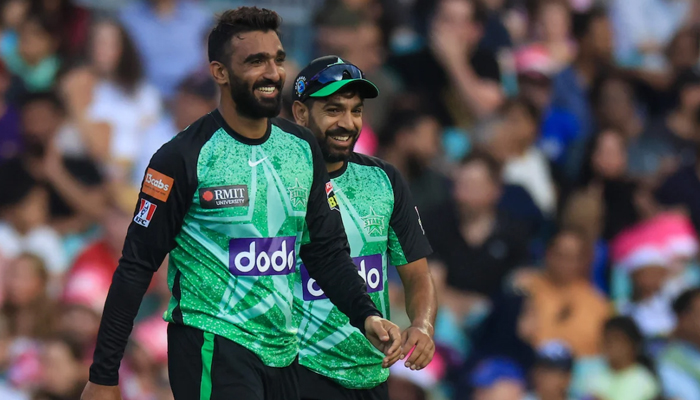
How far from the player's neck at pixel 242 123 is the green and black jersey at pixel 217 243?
0.08ft

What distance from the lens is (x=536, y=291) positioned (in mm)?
9875

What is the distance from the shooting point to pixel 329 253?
17.4 ft

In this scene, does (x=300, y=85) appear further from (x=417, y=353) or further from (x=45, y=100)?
(x=45, y=100)

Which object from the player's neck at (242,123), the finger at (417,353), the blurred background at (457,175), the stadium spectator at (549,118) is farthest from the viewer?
the stadium spectator at (549,118)

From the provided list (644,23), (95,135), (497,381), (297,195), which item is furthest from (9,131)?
(644,23)

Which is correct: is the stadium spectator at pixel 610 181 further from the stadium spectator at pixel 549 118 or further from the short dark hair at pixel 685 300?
the short dark hair at pixel 685 300

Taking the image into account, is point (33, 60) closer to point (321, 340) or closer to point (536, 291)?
point (536, 291)

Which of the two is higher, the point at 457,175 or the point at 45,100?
the point at 45,100

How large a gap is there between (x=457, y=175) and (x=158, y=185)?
545 cm

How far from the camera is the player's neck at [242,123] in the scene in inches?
200

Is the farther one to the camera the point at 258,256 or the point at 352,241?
the point at 352,241

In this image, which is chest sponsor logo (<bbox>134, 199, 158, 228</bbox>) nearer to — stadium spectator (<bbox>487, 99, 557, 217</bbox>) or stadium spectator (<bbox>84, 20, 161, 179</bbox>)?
stadium spectator (<bbox>84, 20, 161, 179</bbox>)

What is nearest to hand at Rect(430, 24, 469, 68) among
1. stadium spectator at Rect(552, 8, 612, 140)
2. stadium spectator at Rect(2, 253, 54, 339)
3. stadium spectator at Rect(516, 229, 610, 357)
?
stadium spectator at Rect(552, 8, 612, 140)

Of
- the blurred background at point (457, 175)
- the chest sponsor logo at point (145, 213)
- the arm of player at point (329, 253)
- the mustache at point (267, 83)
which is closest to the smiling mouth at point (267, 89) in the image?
the mustache at point (267, 83)
